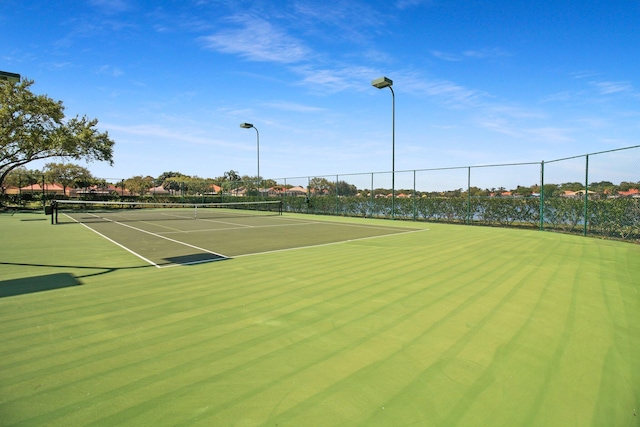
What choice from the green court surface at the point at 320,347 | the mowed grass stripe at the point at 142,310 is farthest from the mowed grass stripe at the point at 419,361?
the mowed grass stripe at the point at 142,310

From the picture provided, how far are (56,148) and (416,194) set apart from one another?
26.7 m

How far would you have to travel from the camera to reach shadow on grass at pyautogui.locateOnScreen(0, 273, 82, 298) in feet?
13.7

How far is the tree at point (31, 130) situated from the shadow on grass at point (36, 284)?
25.7 meters

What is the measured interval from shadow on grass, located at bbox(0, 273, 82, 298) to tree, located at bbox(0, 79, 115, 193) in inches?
1011

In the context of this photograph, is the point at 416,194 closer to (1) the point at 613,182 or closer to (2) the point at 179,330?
(1) the point at 613,182

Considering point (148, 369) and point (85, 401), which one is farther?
point (148, 369)

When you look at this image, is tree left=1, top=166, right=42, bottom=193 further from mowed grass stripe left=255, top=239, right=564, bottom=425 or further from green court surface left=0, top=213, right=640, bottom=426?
mowed grass stripe left=255, top=239, right=564, bottom=425

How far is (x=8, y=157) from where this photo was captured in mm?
24844

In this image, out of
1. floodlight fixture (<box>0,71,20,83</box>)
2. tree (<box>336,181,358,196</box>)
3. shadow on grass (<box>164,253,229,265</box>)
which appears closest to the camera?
shadow on grass (<box>164,253,229,265</box>)

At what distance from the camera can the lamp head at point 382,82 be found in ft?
49.4

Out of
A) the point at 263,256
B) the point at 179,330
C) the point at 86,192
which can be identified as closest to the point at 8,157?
the point at 86,192

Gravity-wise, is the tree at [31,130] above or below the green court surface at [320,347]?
above

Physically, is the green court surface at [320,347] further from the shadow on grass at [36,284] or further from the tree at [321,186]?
the tree at [321,186]

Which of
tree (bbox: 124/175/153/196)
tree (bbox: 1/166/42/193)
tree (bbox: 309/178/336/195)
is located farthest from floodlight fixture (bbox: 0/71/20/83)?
tree (bbox: 1/166/42/193)
